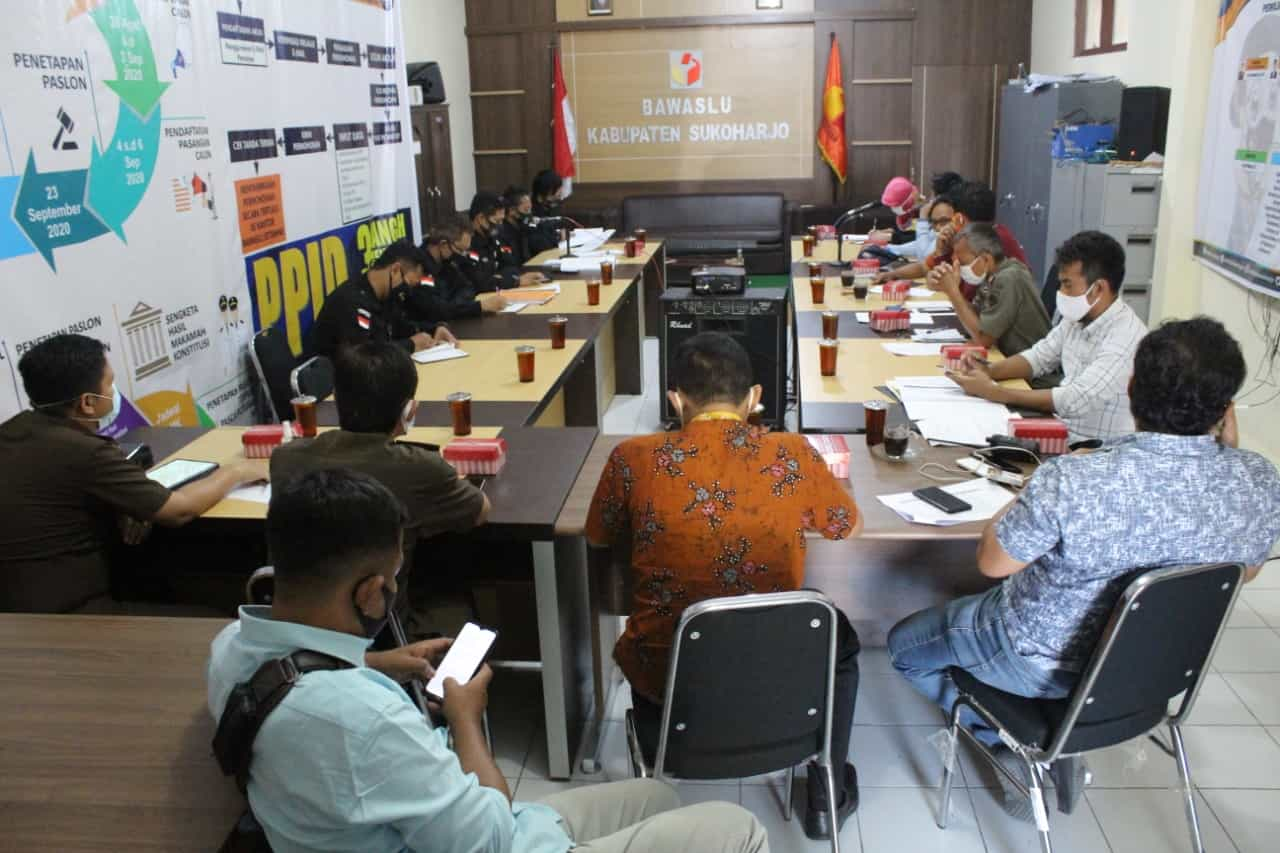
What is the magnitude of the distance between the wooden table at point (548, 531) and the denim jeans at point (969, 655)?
2.77 ft

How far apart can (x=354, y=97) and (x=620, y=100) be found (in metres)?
4.37

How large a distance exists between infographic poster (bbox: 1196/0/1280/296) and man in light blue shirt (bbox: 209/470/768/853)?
431 cm

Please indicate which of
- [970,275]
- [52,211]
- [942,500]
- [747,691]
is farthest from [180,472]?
[970,275]

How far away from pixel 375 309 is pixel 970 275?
259cm

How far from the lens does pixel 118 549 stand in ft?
8.90

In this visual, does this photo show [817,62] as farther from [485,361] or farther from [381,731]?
[381,731]

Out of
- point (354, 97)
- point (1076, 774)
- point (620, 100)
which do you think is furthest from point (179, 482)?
point (620, 100)

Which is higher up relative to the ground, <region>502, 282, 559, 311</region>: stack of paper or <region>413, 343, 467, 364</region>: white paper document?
<region>502, 282, 559, 311</region>: stack of paper

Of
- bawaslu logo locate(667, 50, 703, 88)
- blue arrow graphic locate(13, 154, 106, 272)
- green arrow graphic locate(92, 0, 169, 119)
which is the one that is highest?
bawaslu logo locate(667, 50, 703, 88)

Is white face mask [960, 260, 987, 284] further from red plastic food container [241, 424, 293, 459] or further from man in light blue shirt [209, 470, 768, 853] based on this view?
man in light blue shirt [209, 470, 768, 853]

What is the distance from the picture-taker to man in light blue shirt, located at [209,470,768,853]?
1252mm

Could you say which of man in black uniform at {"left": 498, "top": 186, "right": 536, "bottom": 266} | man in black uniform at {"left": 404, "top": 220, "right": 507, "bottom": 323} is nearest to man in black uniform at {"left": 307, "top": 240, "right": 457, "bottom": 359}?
man in black uniform at {"left": 404, "top": 220, "right": 507, "bottom": 323}

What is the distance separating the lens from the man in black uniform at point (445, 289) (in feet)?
15.7

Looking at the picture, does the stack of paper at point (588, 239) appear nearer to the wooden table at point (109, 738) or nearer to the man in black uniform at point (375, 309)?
the man in black uniform at point (375, 309)
